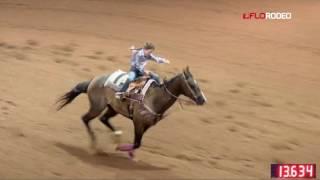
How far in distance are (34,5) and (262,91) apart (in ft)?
32.5

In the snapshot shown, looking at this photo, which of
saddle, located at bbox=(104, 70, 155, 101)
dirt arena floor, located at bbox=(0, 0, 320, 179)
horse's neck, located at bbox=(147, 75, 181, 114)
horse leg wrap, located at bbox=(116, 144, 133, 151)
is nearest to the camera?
horse's neck, located at bbox=(147, 75, 181, 114)

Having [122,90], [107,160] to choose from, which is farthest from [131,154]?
[122,90]

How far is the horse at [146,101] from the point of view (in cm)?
984

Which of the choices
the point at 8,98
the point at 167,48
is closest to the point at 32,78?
the point at 8,98

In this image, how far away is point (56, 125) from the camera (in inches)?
473

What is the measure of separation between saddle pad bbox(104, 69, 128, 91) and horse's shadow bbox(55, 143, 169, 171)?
3.91 ft

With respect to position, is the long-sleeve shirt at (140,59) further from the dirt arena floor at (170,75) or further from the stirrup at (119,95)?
the dirt arena floor at (170,75)

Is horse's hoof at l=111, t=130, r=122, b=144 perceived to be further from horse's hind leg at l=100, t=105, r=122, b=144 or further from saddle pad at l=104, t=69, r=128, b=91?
saddle pad at l=104, t=69, r=128, b=91

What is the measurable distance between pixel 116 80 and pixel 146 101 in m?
0.72

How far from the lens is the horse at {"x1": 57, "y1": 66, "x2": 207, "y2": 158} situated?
9.84 m

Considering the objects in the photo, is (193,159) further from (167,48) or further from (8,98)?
(167,48)

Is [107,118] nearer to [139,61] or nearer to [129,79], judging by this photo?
[129,79]

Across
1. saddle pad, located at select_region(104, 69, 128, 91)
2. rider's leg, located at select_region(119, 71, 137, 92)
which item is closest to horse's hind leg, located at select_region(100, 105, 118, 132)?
saddle pad, located at select_region(104, 69, 128, 91)

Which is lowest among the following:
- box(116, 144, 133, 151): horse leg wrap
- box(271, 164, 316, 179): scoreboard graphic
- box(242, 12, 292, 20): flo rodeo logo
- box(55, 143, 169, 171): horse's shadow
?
→ box(271, 164, 316, 179): scoreboard graphic
